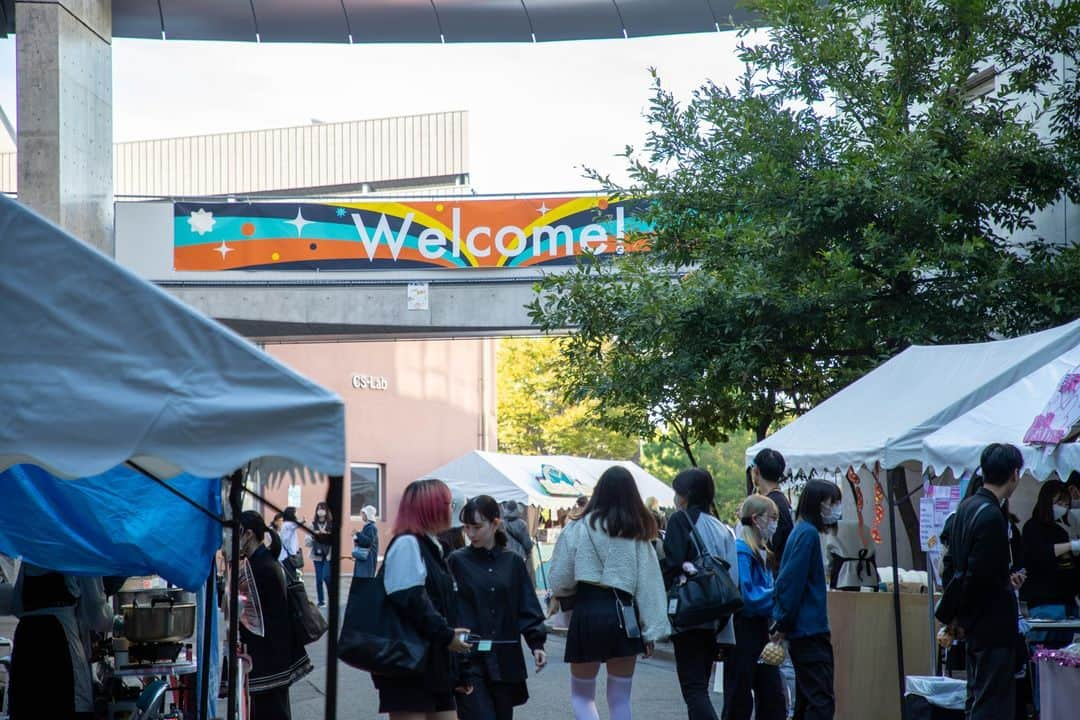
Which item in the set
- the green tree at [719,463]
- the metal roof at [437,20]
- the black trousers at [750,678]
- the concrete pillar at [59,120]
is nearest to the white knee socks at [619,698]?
the black trousers at [750,678]

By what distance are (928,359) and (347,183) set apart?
3729 cm

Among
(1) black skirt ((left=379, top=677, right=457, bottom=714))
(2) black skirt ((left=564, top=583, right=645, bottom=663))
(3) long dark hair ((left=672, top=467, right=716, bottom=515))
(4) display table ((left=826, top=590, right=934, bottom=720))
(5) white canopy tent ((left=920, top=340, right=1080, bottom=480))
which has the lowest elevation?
(4) display table ((left=826, top=590, right=934, bottom=720))

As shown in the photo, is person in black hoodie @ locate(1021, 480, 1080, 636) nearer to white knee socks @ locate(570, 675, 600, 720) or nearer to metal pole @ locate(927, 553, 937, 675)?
metal pole @ locate(927, 553, 937, 675)

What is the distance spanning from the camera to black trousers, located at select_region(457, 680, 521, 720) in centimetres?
760

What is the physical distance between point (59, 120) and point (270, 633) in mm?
8299

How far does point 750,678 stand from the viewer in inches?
341

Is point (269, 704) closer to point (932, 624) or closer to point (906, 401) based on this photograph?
point (932, 624)

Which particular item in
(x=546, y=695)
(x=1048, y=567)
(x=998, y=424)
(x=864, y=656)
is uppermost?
(x=998, y=424)

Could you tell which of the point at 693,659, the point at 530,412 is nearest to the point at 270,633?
the point at 693,659

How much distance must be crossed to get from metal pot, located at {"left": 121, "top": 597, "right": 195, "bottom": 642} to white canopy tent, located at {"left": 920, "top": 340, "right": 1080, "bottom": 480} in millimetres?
5216

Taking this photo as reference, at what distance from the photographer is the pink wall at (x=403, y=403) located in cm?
4097

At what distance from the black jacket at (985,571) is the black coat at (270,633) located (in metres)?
A: 4.17

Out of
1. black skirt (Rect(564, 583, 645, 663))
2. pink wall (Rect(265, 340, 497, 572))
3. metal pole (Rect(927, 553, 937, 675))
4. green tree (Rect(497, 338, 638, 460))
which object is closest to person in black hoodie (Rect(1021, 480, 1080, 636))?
metal pole (Rect(927, 553, 937, 675))

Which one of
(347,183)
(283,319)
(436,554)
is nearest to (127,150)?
(347,183)
